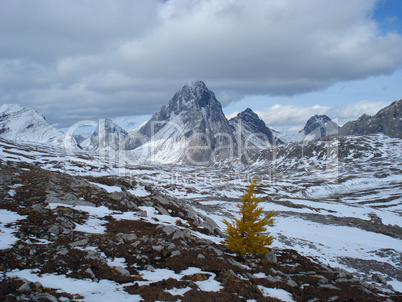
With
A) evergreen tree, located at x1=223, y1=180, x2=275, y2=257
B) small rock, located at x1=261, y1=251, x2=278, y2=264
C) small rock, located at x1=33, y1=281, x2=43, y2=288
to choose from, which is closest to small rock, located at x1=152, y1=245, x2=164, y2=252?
evergreen tree, located at x1=223, y1=180, x2=275, y2=257

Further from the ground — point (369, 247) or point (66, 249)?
point (66, 249)

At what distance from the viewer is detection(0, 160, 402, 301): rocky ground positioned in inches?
423

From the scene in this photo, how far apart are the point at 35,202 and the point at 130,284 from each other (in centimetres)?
1519

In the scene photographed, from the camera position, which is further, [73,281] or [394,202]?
[394,202]

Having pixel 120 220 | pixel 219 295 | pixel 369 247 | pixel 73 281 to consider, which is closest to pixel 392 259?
pixel 369 247

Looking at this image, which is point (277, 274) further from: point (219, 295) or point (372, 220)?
point (372, 220)

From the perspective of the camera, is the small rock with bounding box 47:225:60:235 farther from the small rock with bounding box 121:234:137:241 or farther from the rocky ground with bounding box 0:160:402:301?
the small rock with bounding box 121:234:137:241

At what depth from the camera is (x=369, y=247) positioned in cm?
3381

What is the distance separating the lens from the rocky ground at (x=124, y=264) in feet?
35.2

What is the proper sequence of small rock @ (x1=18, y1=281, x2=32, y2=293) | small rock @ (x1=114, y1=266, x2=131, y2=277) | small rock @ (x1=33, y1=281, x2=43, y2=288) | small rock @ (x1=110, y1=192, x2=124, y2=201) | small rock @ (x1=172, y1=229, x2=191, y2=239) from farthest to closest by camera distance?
small rock @ (x1=110, y1=192, x2=124, y2=201) → small rock @ (x1=172, y1=229, x2=191, y2=239) → small rock @ (x1=114, y1=266, x2=131, y2=277) → small rock @ (x1=33, y1=281, x2=43, y2=288) → small rock @ (x1=18, y1=281, x2=32, y2=293)

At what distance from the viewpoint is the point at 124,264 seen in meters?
13.7

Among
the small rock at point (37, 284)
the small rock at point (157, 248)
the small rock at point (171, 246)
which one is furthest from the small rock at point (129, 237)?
the small rock at point (37, 284)

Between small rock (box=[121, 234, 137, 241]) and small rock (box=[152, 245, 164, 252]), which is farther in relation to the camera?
small rock (box=[121, 234, 137, 241])

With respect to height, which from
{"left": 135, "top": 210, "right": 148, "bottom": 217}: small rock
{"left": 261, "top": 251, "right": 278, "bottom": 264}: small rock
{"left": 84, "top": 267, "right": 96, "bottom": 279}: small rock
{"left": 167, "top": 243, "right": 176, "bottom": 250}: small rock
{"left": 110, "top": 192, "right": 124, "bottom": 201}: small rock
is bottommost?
{"left": 261, "top": 251, "right": 278, "bottom": 264}: small rock
